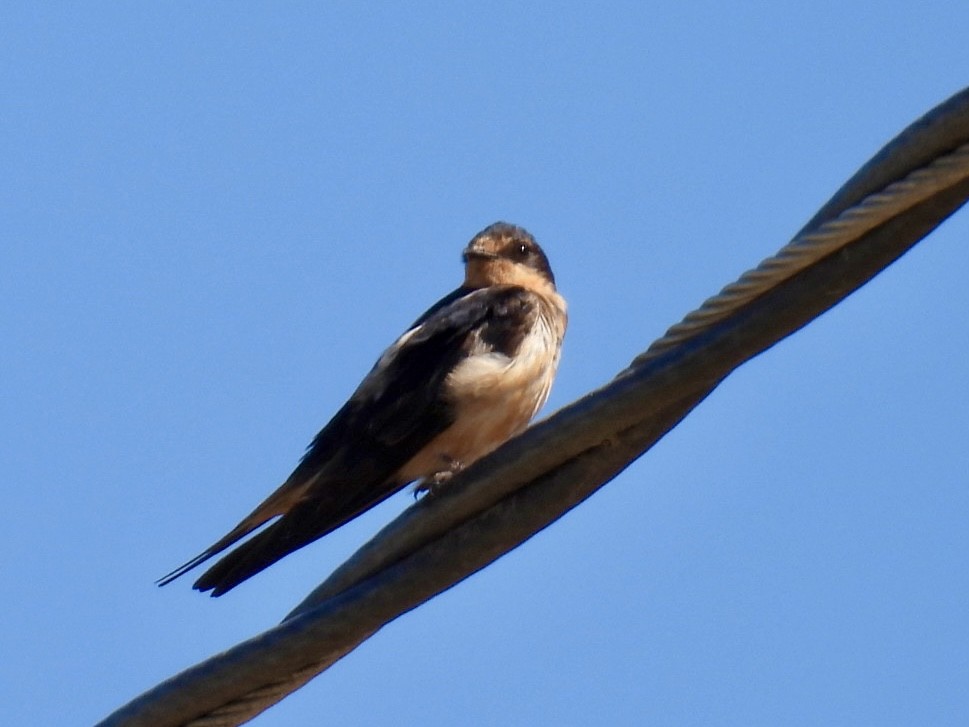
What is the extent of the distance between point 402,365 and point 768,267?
3.16 meters

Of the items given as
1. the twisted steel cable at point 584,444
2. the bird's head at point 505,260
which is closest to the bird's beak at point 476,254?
the bird's head at point 505,260

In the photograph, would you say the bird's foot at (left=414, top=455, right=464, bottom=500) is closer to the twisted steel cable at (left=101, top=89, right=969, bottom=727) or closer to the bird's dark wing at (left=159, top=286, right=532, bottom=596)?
the bird's dark wing at (left=159, top=286, right=532, bottom=596)

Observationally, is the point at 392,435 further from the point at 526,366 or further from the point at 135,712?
the point at 135,712

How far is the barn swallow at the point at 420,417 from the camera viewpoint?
18.2 ft

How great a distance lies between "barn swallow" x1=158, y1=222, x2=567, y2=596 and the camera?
5539 mm

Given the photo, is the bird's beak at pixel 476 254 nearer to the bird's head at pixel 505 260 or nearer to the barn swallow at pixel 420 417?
the bird's head at pixel 505 260

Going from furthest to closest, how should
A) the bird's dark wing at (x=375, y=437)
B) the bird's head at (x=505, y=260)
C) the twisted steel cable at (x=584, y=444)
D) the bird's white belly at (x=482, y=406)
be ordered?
the bird's head at (x=505, y=260)
the bird's white belly at (x=482, y=406)
the bird's dark wing at (x=375, y=437)
the twisted steel cable at (x=584, y=444)

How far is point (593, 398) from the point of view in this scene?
352cm

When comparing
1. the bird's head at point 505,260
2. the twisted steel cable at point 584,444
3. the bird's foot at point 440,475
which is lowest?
the twisted steel cable at point 584,444

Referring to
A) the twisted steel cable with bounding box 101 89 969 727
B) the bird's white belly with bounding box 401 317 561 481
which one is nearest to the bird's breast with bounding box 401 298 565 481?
the bird's white belly with bounding box 401 317 561 481

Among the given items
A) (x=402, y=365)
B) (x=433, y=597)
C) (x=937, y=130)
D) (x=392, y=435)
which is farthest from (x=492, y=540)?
(x=402, y=365)

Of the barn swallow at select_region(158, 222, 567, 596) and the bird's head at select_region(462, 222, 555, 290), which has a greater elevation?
the bird's head at select_region(462, 222, 555, 290)

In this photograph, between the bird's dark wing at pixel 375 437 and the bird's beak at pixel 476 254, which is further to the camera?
the bird's beak at pixel 476 254

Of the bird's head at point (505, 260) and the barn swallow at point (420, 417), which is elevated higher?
the bird's head at point (505, 260)
